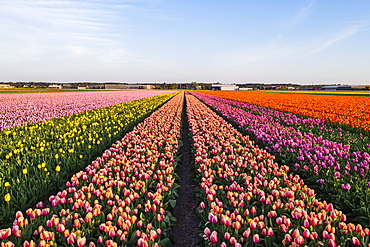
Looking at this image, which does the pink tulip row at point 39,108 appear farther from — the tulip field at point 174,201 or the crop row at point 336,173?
the crop row at point 336,173

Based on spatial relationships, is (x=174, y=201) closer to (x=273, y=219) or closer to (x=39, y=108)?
(x=273, y=219)

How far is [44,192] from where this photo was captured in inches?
178

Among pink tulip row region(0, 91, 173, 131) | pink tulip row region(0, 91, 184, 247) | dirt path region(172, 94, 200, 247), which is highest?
pink tulip row region(0, 91, 173, 131)

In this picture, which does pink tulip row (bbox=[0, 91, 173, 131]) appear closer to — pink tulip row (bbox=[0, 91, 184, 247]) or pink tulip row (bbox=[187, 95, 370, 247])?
pink tulip row (bbox=[0, 91, 184, 247])

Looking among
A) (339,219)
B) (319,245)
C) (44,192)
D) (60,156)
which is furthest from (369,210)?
(60,156)

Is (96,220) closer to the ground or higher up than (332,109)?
closer to the ground

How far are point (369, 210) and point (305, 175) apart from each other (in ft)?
5.61

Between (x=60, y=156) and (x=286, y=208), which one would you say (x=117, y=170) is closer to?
(x=60, y=156)

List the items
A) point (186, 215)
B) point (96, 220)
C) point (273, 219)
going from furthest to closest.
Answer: point (186, 215), point (273, 219), point (96, 220)

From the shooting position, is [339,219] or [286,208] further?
[286,208]

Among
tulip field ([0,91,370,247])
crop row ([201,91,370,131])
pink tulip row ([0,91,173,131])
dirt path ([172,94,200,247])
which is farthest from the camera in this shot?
pink tulip row ([0,91,173,131])

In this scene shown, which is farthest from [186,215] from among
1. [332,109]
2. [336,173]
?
[332,109]

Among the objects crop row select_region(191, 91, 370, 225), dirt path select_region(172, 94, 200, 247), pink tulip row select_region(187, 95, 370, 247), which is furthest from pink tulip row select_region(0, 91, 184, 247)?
crop row select_region(191, 91, 370, 225)

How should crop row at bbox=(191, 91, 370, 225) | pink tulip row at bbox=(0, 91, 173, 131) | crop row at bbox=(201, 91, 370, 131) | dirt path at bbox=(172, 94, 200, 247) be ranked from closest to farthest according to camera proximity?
1. dirt path at bbox=(172, 94, 200, 247)
2. crop row at bbox=(191, 91, 370, 225)
3. crop row at bbox=(201, 91, 370, 131)
4. pink tulip row at bbox=(0, 91, 173, 131)
